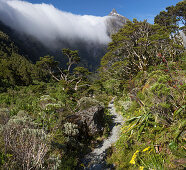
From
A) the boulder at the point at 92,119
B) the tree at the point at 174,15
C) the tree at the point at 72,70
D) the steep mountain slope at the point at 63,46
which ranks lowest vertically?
the boulder at the point at 92,119

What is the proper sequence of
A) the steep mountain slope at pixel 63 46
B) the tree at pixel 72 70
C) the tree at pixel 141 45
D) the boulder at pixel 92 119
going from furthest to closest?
1. the steep mountain slope at pixel 63 46
2. the tree at pixel 72 70
3. the tree at pixel 141 45
4. the boulder at pixel 92 119

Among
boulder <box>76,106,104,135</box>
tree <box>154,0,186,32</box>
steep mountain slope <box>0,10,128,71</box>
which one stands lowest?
boulder <box>76,106,104,135</box>

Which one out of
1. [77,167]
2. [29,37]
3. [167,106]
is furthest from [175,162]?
[29,37]

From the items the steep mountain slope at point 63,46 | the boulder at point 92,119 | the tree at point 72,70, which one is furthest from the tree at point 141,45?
the steep mountain slope at point 63,46

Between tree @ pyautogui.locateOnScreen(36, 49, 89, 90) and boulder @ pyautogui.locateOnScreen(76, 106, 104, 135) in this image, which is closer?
boulder @ pyautogui.locateOnScreen(76, 106, 104, 135)

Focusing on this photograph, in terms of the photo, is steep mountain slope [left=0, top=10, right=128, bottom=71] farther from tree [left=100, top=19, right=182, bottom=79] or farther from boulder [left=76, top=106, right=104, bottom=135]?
boulder [left=76, top=106, right=104, bottom=135]

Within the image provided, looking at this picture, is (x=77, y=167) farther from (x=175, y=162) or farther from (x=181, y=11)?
(x=181, y=11)

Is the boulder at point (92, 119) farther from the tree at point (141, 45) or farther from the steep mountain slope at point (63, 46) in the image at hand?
the steep mountain slope at point (63, 46)

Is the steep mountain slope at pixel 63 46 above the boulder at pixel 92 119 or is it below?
above

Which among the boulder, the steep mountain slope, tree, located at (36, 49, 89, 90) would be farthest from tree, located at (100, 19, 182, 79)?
the steep mountain slope

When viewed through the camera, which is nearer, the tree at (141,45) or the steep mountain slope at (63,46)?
the tree at (141,45)

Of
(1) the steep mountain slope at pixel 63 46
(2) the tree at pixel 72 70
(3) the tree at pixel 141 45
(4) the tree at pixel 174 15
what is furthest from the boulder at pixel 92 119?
(1) the steep mountain slope at pixel 63 46

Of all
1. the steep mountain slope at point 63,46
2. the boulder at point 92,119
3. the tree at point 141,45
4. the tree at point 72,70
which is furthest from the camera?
the steep mountain slope at point 63,46

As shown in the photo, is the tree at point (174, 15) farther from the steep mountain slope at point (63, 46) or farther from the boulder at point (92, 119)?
the steep mountain slope at point (63, 46)
